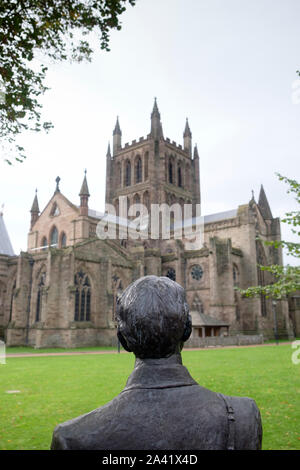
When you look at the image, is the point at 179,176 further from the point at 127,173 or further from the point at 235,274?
the point at 235,274

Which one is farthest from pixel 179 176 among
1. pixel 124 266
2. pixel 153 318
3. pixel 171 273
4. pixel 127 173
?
pixel 153 318

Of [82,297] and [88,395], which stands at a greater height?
[82,297]

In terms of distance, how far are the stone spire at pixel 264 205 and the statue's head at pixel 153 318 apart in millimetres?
52815

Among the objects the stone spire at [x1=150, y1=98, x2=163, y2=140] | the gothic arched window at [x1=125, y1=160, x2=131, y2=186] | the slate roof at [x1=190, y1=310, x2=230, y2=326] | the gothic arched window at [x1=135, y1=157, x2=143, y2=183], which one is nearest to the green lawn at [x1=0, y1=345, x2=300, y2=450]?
the slate roof at [x1=190, y1=310, x2=230, y2=326]

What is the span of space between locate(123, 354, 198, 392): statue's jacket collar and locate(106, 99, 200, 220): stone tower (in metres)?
54.9

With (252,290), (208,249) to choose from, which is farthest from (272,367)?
(208,249)

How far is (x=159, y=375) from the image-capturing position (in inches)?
66.2

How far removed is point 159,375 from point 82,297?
31.7 metres

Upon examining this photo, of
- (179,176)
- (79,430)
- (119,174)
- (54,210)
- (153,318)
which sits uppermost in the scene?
(119,174)

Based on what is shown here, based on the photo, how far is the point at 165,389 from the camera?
5.34 feet

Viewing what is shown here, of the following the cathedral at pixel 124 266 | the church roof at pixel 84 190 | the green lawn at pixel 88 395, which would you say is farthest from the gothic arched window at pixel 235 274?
the green lawn at pixel 88 395

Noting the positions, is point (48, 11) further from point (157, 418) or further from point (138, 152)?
point (138, 152)

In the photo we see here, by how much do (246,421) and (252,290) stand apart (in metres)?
8.56

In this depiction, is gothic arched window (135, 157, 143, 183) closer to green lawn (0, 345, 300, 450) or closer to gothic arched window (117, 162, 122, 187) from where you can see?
gothic arched window (117, 162, 122, 187)
